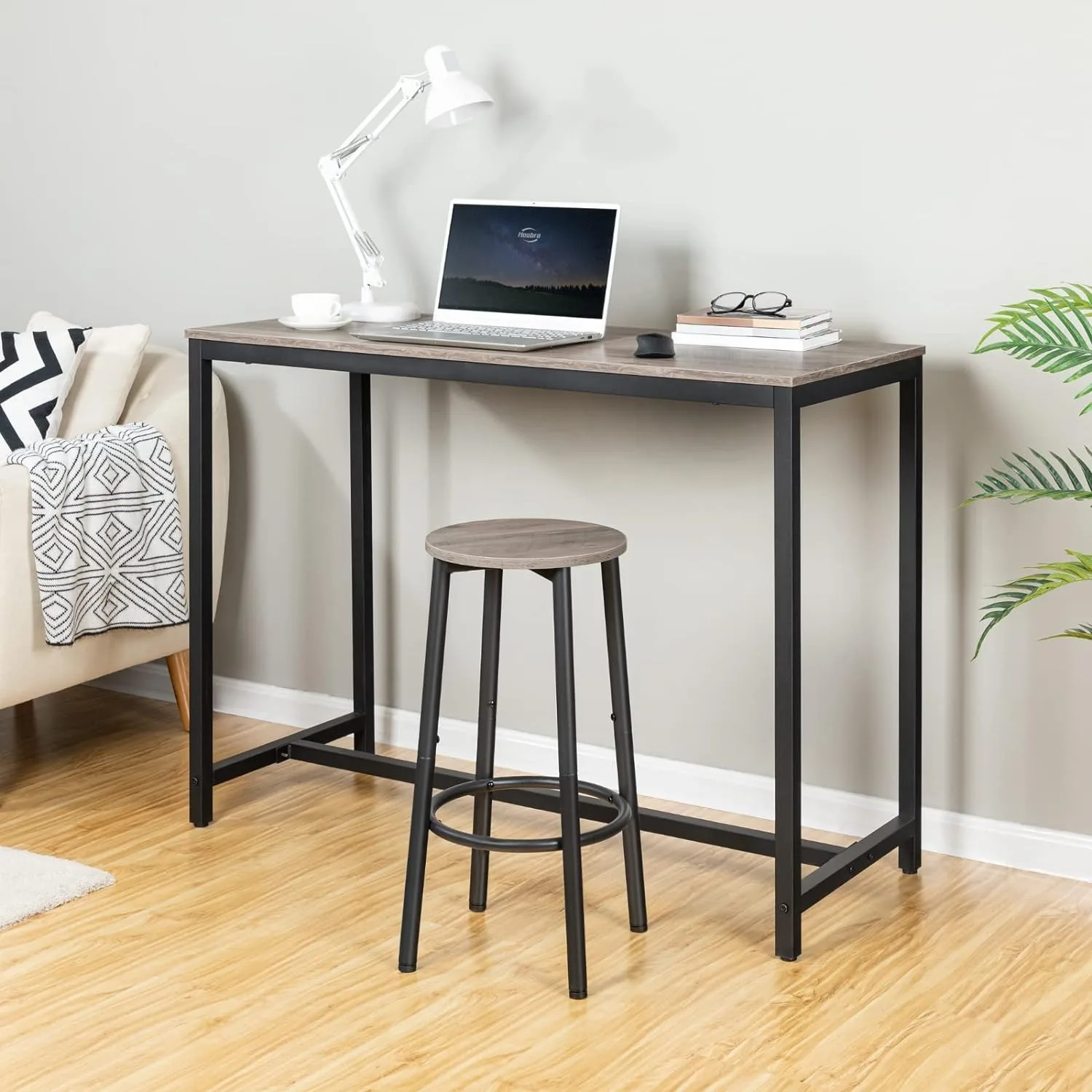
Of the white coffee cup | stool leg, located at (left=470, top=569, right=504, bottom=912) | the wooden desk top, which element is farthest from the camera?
the white coffee cup

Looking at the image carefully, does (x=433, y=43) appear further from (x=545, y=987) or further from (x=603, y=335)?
(x=545, y=987)

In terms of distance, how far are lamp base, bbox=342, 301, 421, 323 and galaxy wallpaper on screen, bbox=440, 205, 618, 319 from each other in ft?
0.26

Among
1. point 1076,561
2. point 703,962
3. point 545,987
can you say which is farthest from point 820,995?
point 1076,561

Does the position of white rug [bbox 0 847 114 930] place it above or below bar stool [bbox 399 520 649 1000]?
below

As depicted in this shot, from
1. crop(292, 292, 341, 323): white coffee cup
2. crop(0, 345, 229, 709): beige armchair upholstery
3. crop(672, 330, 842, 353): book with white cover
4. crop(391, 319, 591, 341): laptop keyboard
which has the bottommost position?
crop(0, 345, 229, 709): beige armchair upholstery

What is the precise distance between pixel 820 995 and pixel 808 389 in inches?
33.9

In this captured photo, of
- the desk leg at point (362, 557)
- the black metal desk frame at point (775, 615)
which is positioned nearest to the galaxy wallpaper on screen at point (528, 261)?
the black metal desk frame at point (775, 615)

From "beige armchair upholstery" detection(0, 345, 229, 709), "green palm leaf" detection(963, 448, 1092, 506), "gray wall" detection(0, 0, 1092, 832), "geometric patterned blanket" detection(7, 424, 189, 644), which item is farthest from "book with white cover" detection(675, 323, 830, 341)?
"geometric patterned blanket" detection(7, 424, 189, 644)

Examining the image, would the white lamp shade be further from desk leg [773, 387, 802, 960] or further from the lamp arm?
desk leg [773, 387, 802, 960]

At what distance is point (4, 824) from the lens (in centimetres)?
288

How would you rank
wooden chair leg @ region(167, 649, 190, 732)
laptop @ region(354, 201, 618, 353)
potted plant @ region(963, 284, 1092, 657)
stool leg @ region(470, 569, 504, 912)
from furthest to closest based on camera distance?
wooden chair leg @ region(167, 649, 190, 732) → laptop @ region(354, 201, 618, 353) → stool leg @ region(470, 569, 504, 912) → potted plant @ region(963, 284, 1092, 657)

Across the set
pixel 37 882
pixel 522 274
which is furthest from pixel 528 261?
pixel 37 882

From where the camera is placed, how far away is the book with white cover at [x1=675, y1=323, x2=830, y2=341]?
95.0 inches

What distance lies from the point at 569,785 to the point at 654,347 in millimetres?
690
